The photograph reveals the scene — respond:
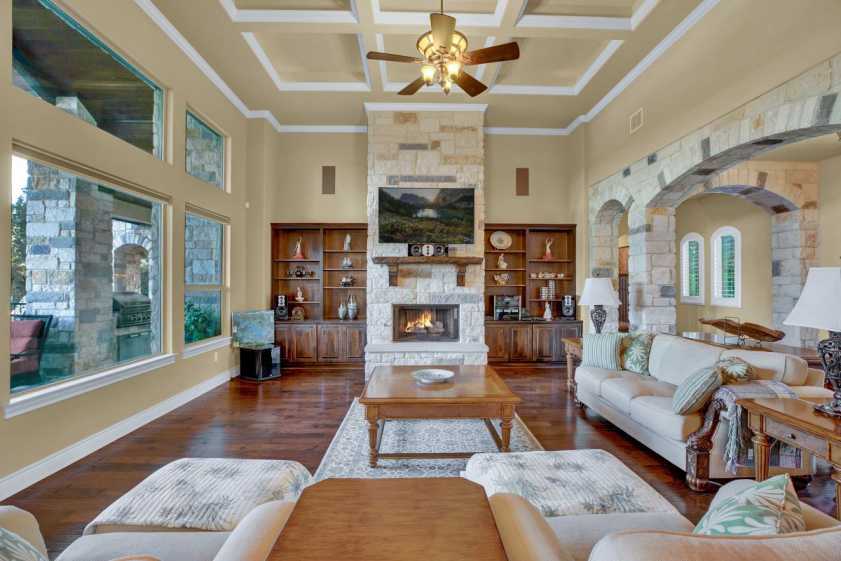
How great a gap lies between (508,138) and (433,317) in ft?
11.2

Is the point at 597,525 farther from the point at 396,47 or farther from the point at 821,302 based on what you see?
the point at 396,47

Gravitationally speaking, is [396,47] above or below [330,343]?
above

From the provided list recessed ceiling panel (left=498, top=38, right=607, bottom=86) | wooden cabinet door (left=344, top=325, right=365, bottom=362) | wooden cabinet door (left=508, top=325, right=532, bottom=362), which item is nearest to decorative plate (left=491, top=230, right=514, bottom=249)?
wooden cabinet door (left=508, top=325, right=532, bottom=362)

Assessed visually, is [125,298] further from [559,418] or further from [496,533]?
[559,418]

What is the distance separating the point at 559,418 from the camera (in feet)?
12.9

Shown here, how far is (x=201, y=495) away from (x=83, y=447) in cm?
230

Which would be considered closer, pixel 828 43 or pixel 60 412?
pixel 828 43

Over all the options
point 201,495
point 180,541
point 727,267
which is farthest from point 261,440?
point 727,267

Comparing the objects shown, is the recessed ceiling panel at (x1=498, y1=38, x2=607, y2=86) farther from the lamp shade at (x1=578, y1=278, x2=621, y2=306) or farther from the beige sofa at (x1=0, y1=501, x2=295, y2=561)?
the beige sofa at (x1=0, y1=501, x2=295, y2=561)

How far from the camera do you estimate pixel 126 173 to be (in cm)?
359

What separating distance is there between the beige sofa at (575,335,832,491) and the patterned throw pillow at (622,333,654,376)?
0.06 metres

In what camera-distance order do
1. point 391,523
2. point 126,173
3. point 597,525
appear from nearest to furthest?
point 391,523 < point 597,525 < point 126,173

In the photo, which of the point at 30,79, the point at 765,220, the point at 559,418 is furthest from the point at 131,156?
the point at 765,220

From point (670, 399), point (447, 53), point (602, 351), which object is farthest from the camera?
point (602, 351)
